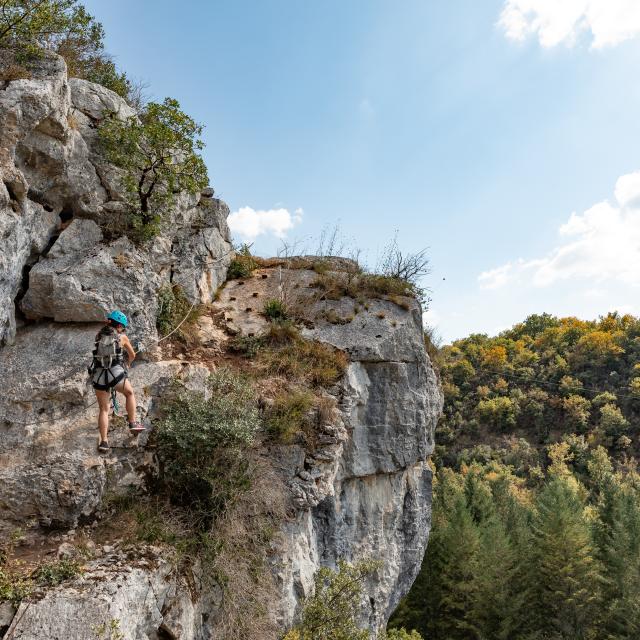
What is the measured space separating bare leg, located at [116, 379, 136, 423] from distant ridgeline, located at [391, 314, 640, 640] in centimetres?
1070

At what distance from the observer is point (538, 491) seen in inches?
1663

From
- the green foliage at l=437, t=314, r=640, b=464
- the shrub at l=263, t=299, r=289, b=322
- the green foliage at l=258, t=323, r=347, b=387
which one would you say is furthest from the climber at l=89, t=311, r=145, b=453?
the green foliage at l=437, t=314, r=640, b=464

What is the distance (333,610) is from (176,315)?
633cm

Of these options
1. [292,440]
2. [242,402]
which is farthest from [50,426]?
[292,440]

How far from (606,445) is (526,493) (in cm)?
1664

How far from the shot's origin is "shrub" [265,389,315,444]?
8.36 meters

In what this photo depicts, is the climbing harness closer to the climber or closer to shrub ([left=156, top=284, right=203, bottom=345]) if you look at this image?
the climber

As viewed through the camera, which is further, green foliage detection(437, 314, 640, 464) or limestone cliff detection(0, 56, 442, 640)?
green foliage detection(437, 314, 640, 464)

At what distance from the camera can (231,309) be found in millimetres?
11430

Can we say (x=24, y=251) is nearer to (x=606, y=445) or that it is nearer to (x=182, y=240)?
(x=182, y=240)

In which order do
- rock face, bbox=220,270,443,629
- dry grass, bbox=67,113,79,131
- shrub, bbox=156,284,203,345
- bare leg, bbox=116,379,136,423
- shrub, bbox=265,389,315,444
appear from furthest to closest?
rock face, bbox=220,270,443,629, shrub, bbox=156,284,203,345, dry grass, bbox=67,113,79,131, shrub, bbox=265,389,315,444, bare leg, bbox=116,379,136,423

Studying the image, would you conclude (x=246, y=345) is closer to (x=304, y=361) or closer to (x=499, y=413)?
(x=304, y=361)

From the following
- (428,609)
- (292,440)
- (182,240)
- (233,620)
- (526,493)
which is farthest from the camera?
(526,493)

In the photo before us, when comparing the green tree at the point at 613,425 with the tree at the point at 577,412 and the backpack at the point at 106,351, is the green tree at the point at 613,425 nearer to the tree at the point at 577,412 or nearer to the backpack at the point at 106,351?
the tree at the point at 577,412
